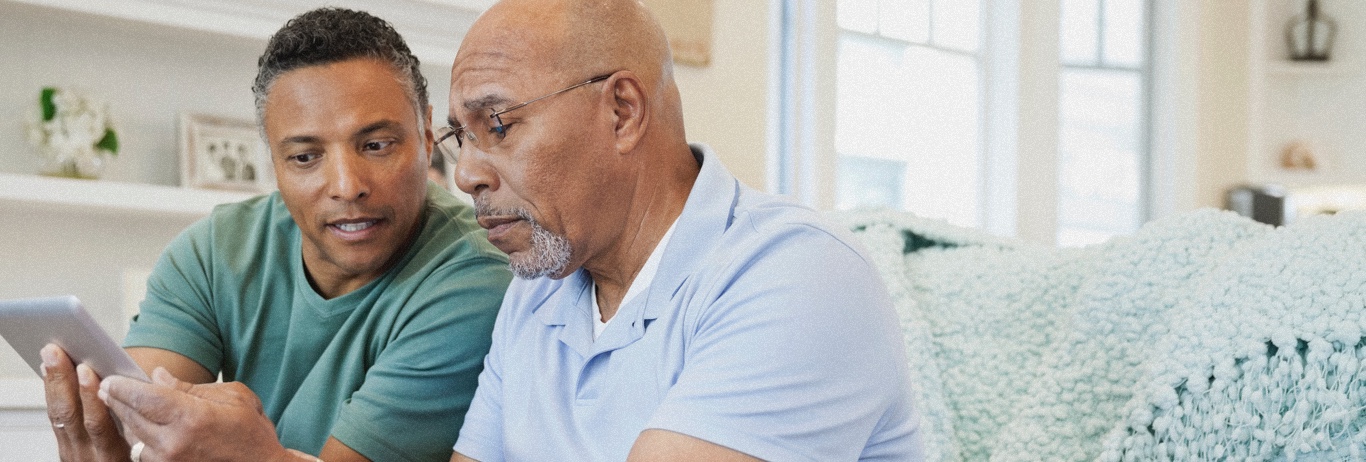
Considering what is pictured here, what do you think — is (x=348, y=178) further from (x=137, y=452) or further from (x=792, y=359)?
(x=792, y=359)

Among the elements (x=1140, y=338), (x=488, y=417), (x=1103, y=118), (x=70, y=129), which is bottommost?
(x=488, y=417)

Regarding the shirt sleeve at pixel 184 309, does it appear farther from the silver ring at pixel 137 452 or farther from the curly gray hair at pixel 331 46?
the silver ring at pixel 137 452

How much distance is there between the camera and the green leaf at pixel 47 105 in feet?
7.42

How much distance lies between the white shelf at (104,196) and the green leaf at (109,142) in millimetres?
68

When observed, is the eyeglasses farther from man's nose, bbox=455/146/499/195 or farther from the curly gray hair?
the curly gray hair

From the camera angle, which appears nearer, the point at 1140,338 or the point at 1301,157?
the point at 1140,338

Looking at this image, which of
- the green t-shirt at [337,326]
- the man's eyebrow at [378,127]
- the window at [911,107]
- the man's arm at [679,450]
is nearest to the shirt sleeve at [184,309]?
the green t-shirt at [337,326]

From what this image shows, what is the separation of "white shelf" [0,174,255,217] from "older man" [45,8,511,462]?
63 cm

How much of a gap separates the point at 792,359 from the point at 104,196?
1656 millimetres

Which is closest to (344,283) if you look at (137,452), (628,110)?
(137,452)

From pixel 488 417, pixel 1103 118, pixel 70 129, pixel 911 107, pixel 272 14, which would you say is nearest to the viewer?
pixel 488 417

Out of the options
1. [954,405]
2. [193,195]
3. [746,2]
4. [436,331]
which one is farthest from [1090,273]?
[746,2]

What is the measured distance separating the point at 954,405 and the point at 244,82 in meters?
1.75

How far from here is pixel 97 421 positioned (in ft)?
4.21
